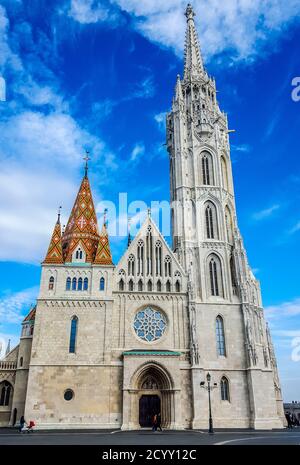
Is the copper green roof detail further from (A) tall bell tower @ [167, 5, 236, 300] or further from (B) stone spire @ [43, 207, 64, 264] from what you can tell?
(B) stone spire @ [43, 207, 64, 264]

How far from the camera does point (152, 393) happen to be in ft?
97.5

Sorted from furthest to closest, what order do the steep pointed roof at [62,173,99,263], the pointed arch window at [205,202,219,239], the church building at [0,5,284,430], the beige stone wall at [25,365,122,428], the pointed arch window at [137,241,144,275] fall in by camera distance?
the pointed arch window at [205,202,219,239] → the steep pointed roof at [62,173,99,263] → the pointed arch window at [137,241,144,275] → the church building at [0,5,284,430] → the beige stone wall at [25,365,122,428]

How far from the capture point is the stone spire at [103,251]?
3297 centimetres

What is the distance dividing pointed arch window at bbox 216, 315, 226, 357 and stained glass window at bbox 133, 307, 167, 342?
4.72 metres

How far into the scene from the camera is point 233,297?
1331 inches

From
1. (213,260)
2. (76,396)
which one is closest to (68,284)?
(76,396)

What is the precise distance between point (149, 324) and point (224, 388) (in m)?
8.05

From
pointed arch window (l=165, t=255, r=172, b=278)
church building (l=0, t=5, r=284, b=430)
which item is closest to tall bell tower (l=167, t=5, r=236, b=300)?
church building (l=0, t=5, r=284, b=430)

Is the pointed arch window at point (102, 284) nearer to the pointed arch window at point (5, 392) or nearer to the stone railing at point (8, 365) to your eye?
the stone railing at point (8, 365)

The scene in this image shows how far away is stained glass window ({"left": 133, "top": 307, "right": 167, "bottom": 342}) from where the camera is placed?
103 feet

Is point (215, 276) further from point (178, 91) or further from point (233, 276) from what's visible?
point (178, 91)

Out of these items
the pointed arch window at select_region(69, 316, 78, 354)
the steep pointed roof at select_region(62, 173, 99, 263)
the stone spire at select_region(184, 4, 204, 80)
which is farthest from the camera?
the stone spire at select_region(184, 4, 204, 80)

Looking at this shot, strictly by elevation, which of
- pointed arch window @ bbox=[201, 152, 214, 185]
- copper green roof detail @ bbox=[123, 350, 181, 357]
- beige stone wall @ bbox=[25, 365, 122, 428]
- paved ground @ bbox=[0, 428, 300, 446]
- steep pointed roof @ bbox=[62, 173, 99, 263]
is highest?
pointed arch window @ bbox=[201, 152, 214, 185]
